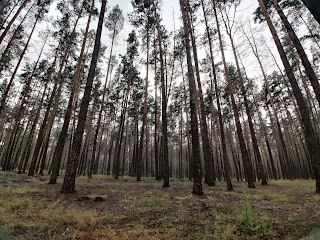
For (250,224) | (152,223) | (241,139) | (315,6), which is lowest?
(152,223)

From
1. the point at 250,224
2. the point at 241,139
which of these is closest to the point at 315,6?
the point at 250,224

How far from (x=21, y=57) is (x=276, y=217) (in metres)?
18.7

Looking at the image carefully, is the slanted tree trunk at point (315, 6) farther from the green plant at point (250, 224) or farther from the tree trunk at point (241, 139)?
the tree trunk at point (241, 139)

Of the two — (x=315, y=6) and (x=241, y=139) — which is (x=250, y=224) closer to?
(x=315, y=6)

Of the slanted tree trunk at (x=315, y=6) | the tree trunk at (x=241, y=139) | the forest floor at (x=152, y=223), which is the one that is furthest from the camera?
the tree trunk at (x=241, y=139)

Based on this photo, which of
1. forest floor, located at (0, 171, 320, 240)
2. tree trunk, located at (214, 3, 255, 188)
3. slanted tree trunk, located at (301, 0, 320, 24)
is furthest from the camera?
tree trunk, located at (214, 3, 255, 188)

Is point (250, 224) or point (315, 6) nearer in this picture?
point (315, 6)

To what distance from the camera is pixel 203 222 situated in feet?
15.5

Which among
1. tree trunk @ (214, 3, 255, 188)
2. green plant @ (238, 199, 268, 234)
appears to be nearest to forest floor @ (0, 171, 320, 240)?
green plant @ (238, 199, 268, 234)

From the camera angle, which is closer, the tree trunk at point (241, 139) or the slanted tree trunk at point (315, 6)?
the slanted tree trunk at point (315, 6)

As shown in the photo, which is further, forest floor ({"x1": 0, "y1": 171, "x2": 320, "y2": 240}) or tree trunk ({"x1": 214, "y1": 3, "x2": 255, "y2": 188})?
tree trunk ({"x1": 214, "y1": 3, "x2": 255, "y2": 188})

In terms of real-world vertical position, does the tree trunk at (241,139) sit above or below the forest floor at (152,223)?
above

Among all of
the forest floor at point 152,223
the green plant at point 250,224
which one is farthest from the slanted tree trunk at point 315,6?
the green plant at point 250,224

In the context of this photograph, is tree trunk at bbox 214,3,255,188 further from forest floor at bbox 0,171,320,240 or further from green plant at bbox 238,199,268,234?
green plant at bbox 238,199,268,234
